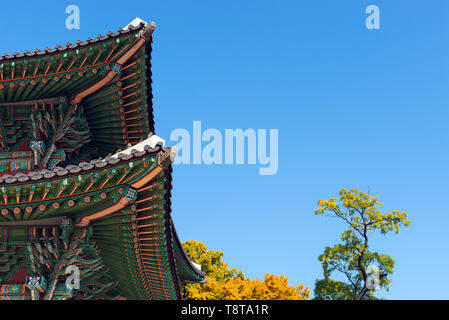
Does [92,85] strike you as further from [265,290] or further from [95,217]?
[265,290]

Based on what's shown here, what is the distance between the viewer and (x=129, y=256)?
36.7 feet

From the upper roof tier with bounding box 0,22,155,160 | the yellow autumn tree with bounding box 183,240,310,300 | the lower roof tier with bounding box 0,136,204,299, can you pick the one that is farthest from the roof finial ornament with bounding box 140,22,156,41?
the yellow autumn tree with bounding box 183,240,310,300

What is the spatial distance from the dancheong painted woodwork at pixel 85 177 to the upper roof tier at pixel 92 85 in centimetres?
3

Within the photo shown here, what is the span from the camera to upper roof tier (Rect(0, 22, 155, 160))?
1293 centimetres

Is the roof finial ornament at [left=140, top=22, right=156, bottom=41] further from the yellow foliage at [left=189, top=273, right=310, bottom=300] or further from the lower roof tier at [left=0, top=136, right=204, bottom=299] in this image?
the yellow foliage at [left=189, top=273, right=310, bottom=300]

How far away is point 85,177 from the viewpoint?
975 cm

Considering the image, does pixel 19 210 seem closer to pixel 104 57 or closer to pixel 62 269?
pixel 62 269

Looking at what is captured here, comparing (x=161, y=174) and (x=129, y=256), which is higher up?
(x=161, y=174)

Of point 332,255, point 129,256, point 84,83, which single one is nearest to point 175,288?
point 129,256

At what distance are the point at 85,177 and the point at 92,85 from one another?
194 inches

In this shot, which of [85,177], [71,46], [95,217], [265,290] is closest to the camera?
[85,177]

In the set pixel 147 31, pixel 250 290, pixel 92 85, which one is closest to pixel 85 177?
pixel 92 85
